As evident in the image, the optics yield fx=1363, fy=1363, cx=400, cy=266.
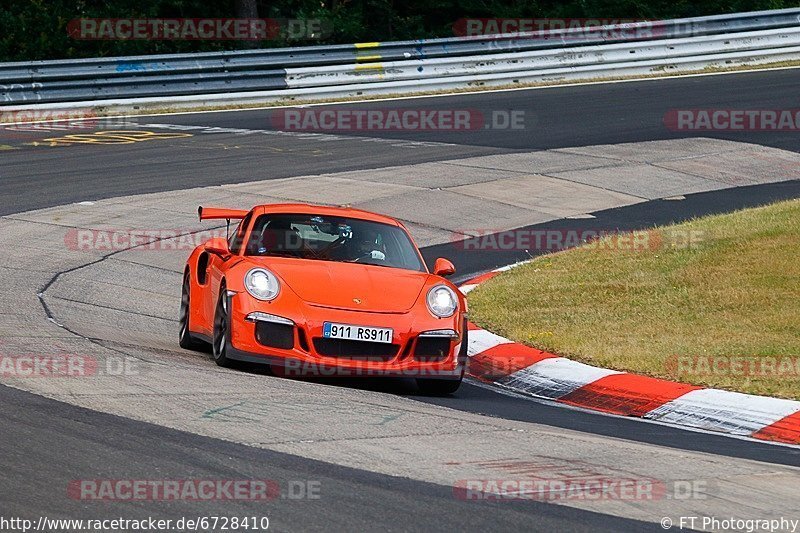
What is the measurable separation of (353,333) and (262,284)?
73 centimetres

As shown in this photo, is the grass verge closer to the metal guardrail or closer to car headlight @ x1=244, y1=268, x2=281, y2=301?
car headlight @ x1=244, y1=268, x2=281, y2=301

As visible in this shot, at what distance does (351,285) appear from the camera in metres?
9.15

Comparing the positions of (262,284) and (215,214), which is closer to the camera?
(262,284)

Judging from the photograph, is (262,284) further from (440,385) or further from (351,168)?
(351,168)

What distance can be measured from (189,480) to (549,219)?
11.6 m

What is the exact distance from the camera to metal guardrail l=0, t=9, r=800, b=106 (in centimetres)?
2428

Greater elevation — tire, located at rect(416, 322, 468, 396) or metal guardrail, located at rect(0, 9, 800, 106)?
metal guardrail, located at rect(0, 9, 800, 106)

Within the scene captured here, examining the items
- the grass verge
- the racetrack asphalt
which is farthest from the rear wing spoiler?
the racetrack asphalt

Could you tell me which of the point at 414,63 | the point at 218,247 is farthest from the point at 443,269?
the point at 414,63

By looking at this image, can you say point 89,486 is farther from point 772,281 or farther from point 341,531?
point 772,281

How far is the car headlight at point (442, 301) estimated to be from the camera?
916 cm

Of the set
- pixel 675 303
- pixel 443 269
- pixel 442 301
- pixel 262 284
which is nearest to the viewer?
pixel 262 284

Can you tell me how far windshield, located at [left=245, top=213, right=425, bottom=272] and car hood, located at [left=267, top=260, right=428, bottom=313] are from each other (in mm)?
250

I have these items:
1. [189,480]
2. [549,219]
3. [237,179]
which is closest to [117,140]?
[237,179]
